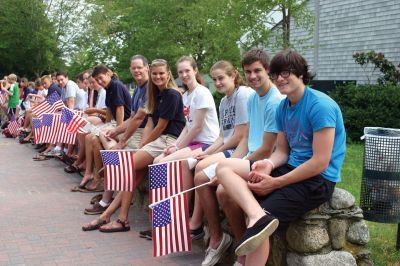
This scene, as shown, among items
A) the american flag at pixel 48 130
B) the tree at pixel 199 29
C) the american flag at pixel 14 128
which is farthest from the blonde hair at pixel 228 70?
the american flag at pixel 14 128

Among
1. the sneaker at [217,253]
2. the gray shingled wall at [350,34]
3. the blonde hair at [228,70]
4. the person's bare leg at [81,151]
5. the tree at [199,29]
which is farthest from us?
the tree at [199,29]

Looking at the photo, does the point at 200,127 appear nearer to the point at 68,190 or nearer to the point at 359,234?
the point at 359,234

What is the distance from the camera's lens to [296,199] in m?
3.49

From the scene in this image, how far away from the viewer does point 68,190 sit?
7676 mm

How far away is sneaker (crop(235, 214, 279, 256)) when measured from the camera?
322 centimetres

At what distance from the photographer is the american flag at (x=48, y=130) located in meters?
8.86

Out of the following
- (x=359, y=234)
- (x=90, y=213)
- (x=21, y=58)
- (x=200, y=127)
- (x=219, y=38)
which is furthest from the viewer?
(x=21, y=58)

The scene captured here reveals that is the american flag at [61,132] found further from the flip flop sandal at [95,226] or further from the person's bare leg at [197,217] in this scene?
the person's bare leg at [197,217]

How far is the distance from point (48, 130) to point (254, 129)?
5415 mm

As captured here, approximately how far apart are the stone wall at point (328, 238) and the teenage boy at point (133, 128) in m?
2.99

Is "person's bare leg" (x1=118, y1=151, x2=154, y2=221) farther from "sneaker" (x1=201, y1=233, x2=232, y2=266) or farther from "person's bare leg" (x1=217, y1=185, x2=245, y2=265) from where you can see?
"person's bare leg" (x1=217, y1=185, x2=245, y2=265)

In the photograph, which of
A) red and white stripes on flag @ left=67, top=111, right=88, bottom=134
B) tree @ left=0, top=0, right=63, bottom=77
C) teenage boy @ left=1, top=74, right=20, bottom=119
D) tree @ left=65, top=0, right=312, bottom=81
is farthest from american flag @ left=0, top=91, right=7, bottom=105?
red and white stripes on flag @ left=67, top=111, right=88, bottom=134

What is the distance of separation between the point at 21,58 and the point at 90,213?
28.6 meters

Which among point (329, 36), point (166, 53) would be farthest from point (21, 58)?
point (329, 36)
